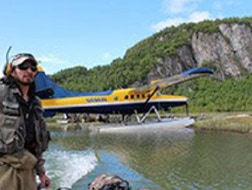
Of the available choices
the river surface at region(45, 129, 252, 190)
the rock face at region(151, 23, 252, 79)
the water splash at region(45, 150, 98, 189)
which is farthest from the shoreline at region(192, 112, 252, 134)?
the rock face at region(151, 23, 252, 79)

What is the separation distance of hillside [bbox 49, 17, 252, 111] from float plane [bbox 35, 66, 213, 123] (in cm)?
4472

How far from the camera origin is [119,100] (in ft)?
95.5

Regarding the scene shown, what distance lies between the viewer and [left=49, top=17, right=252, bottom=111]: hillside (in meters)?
86.2

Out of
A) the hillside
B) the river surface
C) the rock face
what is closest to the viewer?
the river surface

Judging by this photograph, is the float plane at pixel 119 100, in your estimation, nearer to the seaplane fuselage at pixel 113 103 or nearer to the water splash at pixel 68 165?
the seaplane fuselage at pixel 113 103

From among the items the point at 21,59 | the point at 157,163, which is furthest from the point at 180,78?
the point at 21,59

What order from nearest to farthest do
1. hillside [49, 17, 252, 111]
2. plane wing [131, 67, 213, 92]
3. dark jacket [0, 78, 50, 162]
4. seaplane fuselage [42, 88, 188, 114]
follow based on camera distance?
dark jacket [0, 78, 50, 162] → seaplane fuselage [42, 88, 188, 114] → plane wing [131, 67, 213, 92] → hillside [49, 17, 252, 111]

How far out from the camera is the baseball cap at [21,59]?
11.1 ft

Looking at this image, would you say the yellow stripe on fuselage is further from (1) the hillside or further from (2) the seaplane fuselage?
(1) the hillside

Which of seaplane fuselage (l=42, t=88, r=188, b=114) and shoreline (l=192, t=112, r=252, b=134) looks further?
shoreline (l=192, t=112, r=252, b=134)

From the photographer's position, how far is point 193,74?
29.1m

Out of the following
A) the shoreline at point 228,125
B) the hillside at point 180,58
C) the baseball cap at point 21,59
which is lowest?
the shoreline at point 228,125

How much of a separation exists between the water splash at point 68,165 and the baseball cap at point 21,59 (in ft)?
24.4

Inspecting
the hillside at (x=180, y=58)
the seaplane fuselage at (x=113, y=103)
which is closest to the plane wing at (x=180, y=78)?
the seaplane fuselage at (x=113, y=103)
